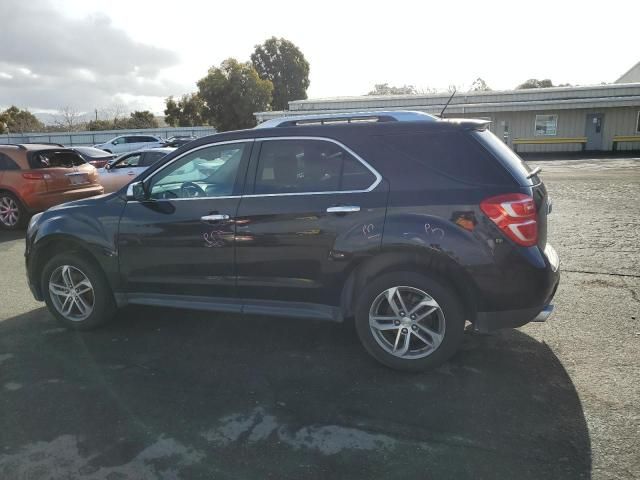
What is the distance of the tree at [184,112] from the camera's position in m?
49.2

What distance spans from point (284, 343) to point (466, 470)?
2025 millimetres

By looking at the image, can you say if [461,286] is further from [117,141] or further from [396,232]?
[117,141]

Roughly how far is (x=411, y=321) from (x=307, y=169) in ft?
4.73

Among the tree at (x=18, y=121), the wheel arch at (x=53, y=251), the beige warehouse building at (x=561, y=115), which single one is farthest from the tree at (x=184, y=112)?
the wheel arch at (x=53, y=251)

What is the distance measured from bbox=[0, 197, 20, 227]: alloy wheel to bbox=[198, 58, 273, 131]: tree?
34.6 meters

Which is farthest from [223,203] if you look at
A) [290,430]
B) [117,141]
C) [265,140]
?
[117,141]

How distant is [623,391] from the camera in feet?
10.7

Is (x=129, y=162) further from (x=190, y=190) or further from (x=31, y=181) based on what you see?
(x=190, y=190)

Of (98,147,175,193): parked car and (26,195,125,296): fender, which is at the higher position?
(98,147,175,193): parked car

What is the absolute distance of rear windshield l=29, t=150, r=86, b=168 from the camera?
31.8 feet

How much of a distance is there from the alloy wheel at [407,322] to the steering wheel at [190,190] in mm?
1825

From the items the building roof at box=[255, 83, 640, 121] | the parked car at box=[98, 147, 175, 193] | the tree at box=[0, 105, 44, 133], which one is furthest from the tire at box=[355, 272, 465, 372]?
the tree at box=[0, 105, 44, 133]

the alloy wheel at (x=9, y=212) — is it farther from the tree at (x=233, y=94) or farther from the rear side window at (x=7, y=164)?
the tree at (x=233, y=94)

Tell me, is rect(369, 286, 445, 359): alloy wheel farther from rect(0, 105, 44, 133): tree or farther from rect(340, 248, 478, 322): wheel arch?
rect(0, 105, 44, 133): tree
